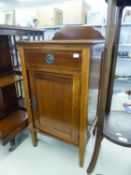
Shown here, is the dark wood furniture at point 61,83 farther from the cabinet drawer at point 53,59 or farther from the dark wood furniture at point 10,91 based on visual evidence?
the dark wood furniture at point 10,91

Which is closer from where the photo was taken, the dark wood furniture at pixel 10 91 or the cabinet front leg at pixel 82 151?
the cabinet front leg at pixel 82 151

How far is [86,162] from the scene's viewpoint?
1.26 m

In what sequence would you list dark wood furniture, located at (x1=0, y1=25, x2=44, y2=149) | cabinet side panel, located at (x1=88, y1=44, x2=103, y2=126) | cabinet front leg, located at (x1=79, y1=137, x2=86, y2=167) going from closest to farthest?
cabinet side panel, located at (x1=88, y1=44, x2=103, y2=126) < cabinet front leg, located at (x1=79, y1=137, x2=86, y2=167) < dark wood furniture, located at (x1=0, y1=25, x2=44, y2=149)

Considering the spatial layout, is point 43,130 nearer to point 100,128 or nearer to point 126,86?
point 100,128

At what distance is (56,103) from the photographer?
112 cm

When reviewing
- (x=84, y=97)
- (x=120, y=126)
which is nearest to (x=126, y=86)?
(x=120, y=126)

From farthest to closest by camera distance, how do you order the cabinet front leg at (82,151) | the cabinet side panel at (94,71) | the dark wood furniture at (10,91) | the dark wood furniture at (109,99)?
the dark wood furniture at (10,91) < the cabinet front leg at (82,151) < the cabinet side panel at (94,71) < the dark wood furniture at (109,99)

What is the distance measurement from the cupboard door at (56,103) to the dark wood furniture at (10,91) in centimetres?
27

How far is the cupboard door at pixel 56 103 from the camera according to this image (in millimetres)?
1021

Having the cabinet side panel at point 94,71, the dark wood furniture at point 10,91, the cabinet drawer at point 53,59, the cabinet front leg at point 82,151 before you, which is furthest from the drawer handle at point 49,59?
the cabinet front leg at point 82,151

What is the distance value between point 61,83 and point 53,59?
0.59 feet

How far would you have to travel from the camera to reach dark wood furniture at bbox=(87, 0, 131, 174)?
81 centimetres

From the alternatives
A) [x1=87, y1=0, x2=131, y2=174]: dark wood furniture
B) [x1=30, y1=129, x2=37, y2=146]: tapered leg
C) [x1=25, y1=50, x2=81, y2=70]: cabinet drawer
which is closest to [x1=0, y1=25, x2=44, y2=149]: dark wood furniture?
[x1=30, y1=129, x2=37, y2=146]: tapered leg

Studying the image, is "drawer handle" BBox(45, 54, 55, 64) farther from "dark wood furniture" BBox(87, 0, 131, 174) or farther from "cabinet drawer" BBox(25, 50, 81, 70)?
"dark wood furniture" BBox(87, 0, 131, 174)
